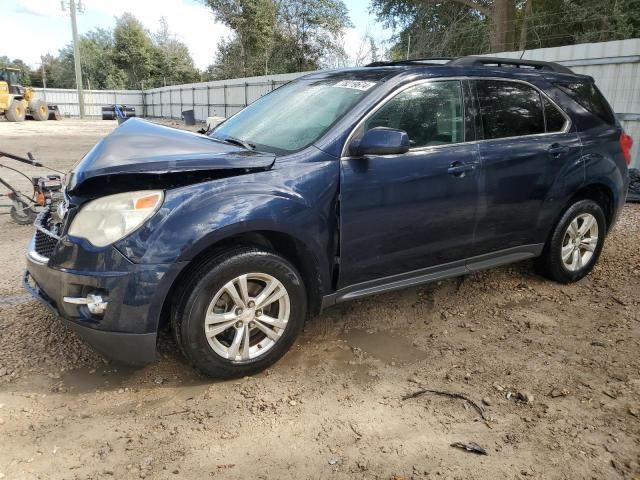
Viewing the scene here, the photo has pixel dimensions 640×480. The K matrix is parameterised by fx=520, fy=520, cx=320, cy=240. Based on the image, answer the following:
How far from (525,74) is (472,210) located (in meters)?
1.32

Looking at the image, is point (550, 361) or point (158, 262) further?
point (550, 361)

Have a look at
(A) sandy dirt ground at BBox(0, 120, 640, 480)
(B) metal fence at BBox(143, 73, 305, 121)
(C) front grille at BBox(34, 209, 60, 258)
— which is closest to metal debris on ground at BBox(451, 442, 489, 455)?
(A) sandy dirt ground at BBox(0, 120, 640, 480)

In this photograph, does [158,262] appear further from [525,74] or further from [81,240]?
[525,74]

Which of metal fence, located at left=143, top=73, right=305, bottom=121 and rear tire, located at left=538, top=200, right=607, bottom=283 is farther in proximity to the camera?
metal fence, located at left=143, top=73, right=305, bottom=121

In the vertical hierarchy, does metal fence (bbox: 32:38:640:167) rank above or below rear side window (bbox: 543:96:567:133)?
above

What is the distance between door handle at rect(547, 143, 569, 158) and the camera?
4.11m

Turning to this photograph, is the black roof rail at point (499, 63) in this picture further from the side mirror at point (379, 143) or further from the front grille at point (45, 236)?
the front grille at point (45, 236)

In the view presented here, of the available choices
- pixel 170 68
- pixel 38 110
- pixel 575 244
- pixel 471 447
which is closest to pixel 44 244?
pixel 471 447

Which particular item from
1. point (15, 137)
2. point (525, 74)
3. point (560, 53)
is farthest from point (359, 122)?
point (15, 137)

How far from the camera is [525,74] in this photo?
4.16 metres

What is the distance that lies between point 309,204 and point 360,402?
1158mm

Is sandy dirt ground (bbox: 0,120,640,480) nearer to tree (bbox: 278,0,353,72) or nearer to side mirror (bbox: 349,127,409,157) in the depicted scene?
side mirror (bbox: 349,127,409,157)

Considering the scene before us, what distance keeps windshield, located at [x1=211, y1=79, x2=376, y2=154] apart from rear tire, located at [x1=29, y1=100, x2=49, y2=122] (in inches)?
1324

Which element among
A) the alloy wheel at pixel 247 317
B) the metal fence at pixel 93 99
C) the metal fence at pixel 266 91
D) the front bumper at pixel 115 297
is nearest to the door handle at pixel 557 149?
the alloy wheel at pixel 247 317
